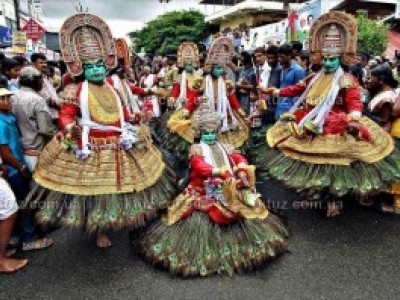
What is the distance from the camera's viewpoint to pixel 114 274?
3580 mm

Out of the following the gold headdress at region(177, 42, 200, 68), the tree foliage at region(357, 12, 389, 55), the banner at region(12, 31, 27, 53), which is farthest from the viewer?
the banner at region(12, 31, 27, 53)

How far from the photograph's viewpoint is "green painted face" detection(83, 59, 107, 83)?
3797 millimetres

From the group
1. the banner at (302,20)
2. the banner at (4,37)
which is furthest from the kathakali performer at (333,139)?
the banner at (4,37)

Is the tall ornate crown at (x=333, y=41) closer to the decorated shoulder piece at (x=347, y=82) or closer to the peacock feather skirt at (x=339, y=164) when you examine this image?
the decorated shoulder piece at (x=347, y=82)

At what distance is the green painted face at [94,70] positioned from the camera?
3.80m

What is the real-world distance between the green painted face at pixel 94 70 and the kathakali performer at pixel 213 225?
100 cm

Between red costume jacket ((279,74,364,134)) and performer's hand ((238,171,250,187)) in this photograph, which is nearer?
performer's hand ((238,171,250,187))

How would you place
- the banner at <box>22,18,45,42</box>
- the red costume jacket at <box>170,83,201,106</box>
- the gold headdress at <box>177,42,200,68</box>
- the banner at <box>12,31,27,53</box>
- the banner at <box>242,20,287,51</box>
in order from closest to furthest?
the red costume jacket at <box>170,83,201,106</box> < the gold headdress at <box>177,42,200,68</box> < the banner at <box>12,31,27,53</box> < the banner at <box>22,18,45,42</box> < the banner at <box>242,20,287,51</box>

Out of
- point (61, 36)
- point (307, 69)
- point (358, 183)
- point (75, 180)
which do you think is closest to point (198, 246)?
point (75, 180)

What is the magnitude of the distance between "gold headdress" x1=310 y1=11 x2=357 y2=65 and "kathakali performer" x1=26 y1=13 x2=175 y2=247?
2.05m

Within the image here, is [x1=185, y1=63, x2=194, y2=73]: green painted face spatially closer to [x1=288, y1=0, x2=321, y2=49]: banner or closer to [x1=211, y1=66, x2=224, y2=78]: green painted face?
[x1=211, y1=66, x2=224, y2=78]: green painted face

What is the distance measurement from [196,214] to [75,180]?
1069 mm

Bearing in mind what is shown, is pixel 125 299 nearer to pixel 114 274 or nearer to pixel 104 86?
pixel 114 274

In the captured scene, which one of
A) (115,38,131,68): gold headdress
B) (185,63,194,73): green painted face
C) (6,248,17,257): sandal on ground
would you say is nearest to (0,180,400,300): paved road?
(6,248,17,257): sandal on ground
